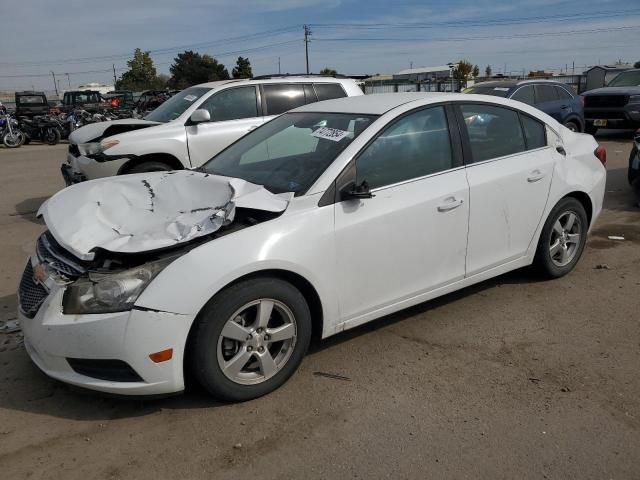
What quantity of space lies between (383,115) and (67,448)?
2.70 metres

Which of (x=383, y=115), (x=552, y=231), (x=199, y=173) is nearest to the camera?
(x=383, y=115)

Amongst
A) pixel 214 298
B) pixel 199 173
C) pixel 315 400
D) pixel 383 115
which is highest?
pixel 383 115

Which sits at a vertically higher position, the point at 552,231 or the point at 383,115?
A: the point at 383,115

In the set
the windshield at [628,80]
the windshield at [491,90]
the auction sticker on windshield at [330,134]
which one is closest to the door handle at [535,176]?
the auction sticker on windshield at [330,134]

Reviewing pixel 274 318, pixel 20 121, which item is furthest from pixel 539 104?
pixel 20 121

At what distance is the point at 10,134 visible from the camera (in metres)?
19.1

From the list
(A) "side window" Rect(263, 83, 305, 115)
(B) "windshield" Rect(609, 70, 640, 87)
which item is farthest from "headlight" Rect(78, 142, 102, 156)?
(B) "windshield" Rect(609, 70, 640, 87)

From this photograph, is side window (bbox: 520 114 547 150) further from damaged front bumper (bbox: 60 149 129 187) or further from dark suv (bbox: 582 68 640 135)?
dark suv (bbox: 582 68 640 135)

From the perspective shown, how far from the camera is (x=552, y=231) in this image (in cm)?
462

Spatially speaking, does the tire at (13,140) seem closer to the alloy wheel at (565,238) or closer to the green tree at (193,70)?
the alloy wheel at (565,238)

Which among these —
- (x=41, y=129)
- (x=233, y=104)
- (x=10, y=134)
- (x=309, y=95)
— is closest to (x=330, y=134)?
(x=233, y=104)

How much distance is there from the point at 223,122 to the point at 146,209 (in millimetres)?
4626

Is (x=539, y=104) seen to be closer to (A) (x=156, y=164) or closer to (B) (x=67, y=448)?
(A) (x=156, y=164)

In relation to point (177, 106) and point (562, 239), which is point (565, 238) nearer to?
point (562, 239)
